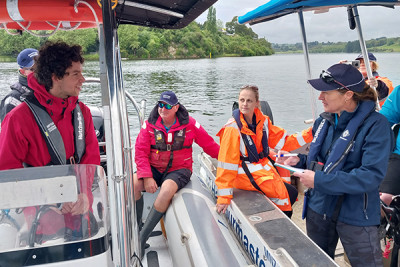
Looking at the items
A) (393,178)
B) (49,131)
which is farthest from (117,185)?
(393,178)

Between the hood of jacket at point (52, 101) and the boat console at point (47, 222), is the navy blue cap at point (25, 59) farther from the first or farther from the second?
the boat console at point (47, 222)

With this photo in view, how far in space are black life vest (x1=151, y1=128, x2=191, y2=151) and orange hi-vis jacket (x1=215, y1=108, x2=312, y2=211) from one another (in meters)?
0.36

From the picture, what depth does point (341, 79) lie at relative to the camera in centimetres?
157

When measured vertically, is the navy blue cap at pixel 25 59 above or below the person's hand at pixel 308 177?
above

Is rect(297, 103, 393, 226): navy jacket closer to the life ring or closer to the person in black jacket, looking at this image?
the life ring

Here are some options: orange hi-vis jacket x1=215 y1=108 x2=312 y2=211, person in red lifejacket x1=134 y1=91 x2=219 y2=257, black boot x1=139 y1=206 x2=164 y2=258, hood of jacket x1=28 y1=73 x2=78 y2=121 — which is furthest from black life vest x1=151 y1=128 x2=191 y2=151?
hood of jacket x1=28 y1=73 x2=78 y2=121

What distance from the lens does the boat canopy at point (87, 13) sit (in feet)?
4.02

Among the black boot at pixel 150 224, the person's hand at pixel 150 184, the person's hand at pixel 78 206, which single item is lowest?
the black boot at pixel 150 224

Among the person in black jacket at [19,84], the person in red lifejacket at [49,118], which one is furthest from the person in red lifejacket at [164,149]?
the person in black jacket at [19,84]

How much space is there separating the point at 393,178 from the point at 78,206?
6.15 ft

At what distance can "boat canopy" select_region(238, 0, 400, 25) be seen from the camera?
1888 millimetres

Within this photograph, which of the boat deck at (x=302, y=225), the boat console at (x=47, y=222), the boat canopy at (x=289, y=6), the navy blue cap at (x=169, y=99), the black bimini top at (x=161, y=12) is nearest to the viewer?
the boat console at (x=47, y=222)

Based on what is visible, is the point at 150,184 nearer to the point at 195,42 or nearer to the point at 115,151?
the point at 115,151

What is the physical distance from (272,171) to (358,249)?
2.50 ft
